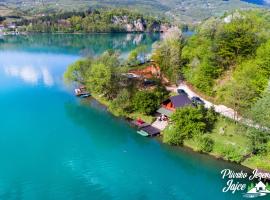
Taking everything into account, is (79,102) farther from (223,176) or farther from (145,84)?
(223,176)

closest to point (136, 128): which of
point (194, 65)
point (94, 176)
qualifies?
point (94, 176)

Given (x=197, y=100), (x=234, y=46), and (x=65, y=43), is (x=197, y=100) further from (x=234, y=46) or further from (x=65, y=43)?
(x=65, y=43)

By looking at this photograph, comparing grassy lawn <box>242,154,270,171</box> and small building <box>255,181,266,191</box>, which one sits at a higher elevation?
grassy lawn <box>242,154,270,171</box>

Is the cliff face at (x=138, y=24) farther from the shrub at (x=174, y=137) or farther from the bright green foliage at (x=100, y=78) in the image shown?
the shrub at (x=174, y=137)

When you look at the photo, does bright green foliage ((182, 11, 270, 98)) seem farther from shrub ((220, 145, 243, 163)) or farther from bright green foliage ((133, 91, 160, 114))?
shrub ((220, 145, 243, 163))

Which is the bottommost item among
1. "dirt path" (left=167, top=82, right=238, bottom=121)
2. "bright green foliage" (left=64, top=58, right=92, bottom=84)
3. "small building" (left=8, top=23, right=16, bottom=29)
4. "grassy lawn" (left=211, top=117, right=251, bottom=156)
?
"grassy lawn" (left=211, top=117, right=251, bottom=156)

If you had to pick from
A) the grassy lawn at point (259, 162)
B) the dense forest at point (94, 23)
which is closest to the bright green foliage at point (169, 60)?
the grassy lawn at point (259, 162)

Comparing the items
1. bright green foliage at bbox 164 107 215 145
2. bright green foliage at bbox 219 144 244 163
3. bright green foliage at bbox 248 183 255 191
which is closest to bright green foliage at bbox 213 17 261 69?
bright green foliage at bbox 164 107 215 145

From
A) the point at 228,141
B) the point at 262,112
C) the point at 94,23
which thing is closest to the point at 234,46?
the point at 228,141
